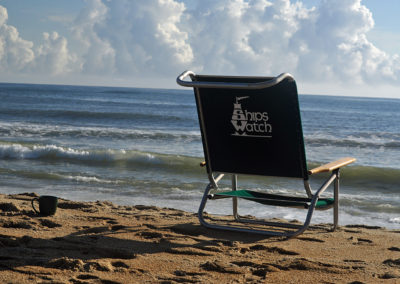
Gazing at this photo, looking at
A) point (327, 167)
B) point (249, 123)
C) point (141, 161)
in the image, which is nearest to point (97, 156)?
point (141, 161)

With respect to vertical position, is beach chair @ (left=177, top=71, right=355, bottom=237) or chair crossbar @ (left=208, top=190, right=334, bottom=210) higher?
beach chair @ (left=177, top=71, right=355, bottom=237)

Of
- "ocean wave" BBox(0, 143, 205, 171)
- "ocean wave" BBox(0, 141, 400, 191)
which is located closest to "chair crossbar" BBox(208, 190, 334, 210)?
"ocean wave" BBox(0, 141, 400, 191)

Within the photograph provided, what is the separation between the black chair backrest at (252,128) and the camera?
3.79m

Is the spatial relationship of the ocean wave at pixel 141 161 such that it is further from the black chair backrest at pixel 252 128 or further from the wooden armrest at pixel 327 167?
the black chair backrest at pixel 252 128

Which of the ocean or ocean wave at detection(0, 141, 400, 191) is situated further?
→ ocean wave at detection(0, 141, 400, 191)

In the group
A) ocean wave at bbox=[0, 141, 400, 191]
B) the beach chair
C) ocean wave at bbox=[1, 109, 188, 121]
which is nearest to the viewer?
the beach chair

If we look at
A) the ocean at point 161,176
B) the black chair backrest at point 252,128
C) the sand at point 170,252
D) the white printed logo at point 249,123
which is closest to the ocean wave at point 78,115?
the ocean at point 161,176

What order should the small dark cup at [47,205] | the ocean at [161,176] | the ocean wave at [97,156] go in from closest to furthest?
1. the small dark cup at [47,205]
2. the ocean at [161,176]
3. the ocean wave at [97,156]

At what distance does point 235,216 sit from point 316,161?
8.08 m

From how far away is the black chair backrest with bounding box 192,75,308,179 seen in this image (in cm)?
379

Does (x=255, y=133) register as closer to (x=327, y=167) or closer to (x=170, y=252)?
(x=327, y=167)

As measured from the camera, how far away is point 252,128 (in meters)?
3.97

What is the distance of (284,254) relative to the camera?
364cm

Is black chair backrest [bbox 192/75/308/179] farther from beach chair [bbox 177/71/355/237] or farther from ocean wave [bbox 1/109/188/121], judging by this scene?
ocean wave [bbox 1/109/188/121]
